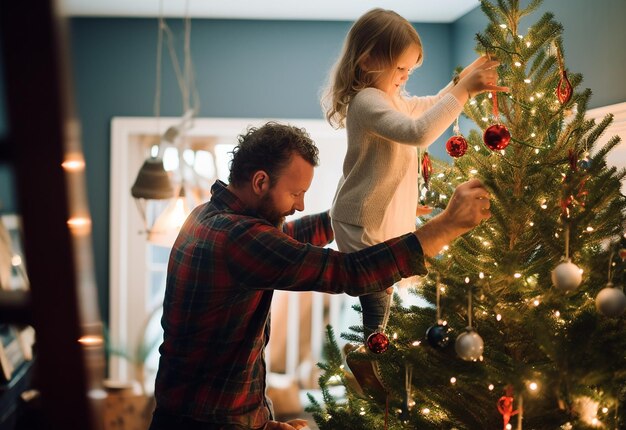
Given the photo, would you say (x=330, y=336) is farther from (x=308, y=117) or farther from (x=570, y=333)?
(x=308, y=117)

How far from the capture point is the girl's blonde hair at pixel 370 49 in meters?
1.62

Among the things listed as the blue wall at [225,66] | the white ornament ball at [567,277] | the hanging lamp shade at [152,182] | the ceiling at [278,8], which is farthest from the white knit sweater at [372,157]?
the blue wall at [225,66]

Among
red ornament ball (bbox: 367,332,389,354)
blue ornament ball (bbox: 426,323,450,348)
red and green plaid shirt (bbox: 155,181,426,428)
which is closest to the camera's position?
blue ornament ball (bbox: 426,323,450,348)

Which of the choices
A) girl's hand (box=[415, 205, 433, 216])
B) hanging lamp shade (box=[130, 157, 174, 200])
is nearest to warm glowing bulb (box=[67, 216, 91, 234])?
girl's hand (box=[415, 205, 433, 216])

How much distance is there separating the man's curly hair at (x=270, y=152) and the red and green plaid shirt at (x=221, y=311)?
78 millimetres

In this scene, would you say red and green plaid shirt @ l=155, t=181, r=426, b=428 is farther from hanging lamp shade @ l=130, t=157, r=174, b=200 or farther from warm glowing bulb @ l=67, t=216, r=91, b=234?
hanging lamp shade @ l=130, t=157, r=174, b=200

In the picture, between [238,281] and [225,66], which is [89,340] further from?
[225,66]

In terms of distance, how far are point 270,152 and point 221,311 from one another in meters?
0.41

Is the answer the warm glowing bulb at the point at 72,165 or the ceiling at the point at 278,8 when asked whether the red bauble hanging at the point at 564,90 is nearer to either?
the warm glowing bulb at the point at 72,165

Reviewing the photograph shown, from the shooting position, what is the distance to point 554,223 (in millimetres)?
1377

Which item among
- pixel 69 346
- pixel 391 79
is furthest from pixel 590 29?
pixel 69 346

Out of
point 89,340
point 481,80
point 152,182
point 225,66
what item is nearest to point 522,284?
point 481,80

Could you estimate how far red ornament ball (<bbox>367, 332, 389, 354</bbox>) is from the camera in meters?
1.53

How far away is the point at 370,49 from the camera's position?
5.38 ft
